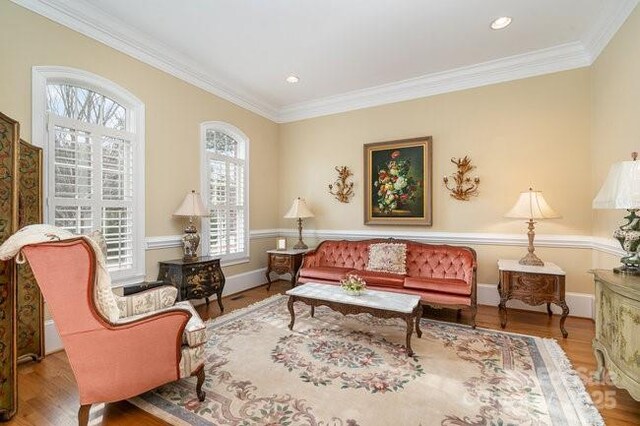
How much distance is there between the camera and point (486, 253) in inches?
171

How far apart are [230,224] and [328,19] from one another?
11.1 feet

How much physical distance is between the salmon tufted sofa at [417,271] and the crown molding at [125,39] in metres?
3.16

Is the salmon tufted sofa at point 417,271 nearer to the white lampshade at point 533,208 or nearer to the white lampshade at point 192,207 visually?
the white lampshade at point 533,208

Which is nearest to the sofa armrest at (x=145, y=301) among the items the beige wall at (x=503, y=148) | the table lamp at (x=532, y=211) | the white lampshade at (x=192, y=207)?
the white lampshade at (x=192, y=207)

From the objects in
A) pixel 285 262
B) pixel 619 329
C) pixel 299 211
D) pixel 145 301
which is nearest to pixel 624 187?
pixel 619 329

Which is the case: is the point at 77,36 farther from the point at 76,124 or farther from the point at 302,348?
the point at 302,348

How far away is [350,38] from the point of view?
3613 millimetres

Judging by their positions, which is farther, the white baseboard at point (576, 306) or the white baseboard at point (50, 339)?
the white baseboard at point (576, 306)

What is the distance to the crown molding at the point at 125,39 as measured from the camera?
293cm

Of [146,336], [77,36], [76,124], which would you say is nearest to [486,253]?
[146,336]

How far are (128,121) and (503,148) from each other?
5.10 m

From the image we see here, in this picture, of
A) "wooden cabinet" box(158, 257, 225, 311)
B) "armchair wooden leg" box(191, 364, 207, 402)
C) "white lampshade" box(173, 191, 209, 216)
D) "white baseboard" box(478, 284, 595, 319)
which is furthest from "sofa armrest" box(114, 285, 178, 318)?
"white baseboard" box(478, 284, 595, 319)

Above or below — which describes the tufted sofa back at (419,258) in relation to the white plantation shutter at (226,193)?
below

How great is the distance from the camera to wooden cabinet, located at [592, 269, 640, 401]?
6.15 ft
